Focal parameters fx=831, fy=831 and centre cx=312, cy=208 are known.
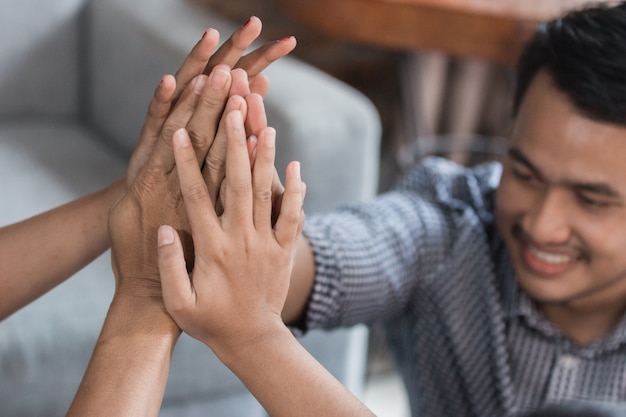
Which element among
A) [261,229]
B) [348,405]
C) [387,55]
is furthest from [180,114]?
[387,55]

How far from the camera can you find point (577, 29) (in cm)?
101

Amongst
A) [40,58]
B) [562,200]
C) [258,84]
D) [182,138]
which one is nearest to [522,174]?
[562,200]

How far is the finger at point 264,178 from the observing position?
741mm

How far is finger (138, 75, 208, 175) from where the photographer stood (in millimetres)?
804

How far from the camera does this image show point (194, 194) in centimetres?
74

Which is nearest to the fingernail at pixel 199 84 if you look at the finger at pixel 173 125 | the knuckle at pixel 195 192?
the finger at pixel 173 125

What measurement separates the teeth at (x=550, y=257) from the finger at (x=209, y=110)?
0.44 meters

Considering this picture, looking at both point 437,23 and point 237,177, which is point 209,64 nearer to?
point 237,177

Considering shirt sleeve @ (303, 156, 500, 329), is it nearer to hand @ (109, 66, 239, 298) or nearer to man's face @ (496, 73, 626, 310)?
man's face @ (496, 73, 626, 310)

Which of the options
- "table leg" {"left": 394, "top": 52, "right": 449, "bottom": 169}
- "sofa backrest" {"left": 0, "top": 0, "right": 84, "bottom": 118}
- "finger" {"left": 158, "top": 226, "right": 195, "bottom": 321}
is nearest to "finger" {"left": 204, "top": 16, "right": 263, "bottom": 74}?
"finger" {"left": 158, "top": 226, "right": 195, "bottom": 321}

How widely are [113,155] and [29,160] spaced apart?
165 mm

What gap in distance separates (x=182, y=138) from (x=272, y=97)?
1.94ft

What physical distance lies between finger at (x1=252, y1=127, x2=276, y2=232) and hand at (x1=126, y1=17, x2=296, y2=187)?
7cm

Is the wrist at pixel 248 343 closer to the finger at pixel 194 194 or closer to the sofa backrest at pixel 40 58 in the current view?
the finger at pixel 194 194
